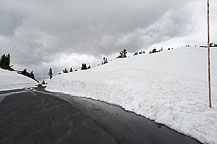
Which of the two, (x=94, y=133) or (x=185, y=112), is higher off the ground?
(x=185, y=112)

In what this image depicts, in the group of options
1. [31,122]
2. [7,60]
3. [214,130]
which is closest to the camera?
[214,130]

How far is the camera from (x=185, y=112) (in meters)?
5.58

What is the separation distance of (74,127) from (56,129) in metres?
0.79

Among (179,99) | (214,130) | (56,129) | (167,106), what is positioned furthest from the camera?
(179,99)

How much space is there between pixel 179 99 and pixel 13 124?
10.7 meters

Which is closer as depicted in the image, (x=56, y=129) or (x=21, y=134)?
(x=21, y=134)

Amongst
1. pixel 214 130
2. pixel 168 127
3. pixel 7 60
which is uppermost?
pixel 7 60

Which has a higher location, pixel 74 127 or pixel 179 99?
pixel 179 99

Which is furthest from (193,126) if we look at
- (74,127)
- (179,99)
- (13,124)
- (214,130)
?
(13,124)

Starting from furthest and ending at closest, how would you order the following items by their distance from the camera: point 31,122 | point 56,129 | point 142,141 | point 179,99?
1. point 179,99
2. point 31,122
3. point 56,129
4. point 142,141

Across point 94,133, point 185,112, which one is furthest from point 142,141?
point 185,112

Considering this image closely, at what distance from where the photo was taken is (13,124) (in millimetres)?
5066

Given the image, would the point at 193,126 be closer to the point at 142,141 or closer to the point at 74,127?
the point at 142,141

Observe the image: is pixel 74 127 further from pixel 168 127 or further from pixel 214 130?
pixel 214 130
